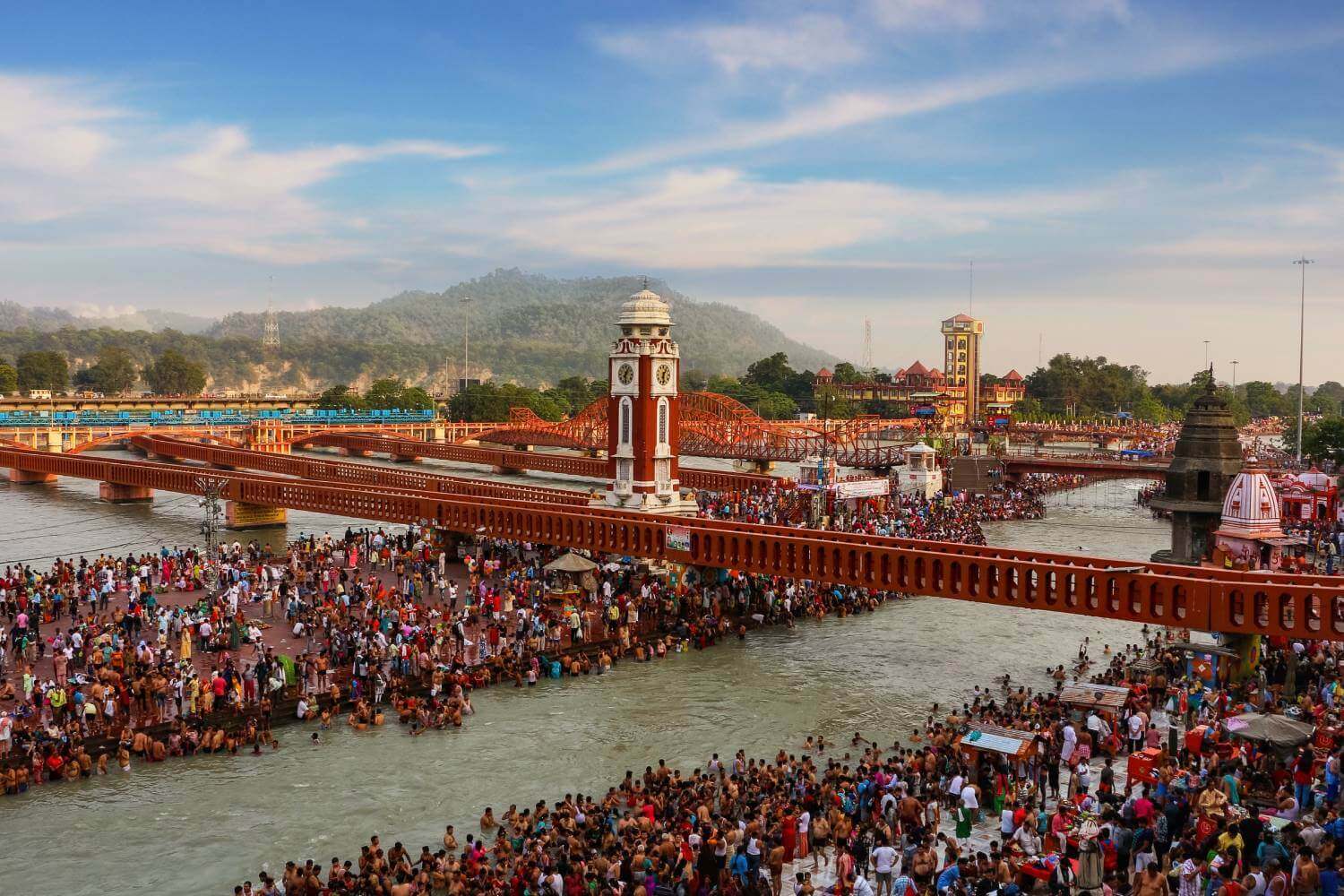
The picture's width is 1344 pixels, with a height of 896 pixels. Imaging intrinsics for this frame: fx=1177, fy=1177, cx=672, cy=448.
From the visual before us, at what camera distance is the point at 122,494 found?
74.4 metres

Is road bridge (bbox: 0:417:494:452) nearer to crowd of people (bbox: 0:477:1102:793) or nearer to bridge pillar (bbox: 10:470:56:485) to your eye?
bridge pillar (bbox: 10:470:56:485)

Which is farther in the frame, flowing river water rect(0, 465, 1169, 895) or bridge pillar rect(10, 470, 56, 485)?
bridge pillar rect(10, 470, 56, 485)

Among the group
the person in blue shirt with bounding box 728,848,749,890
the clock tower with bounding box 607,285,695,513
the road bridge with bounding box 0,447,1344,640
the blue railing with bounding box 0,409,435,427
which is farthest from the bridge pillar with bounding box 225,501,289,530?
the blue railing with bounding box 0,409,435,427

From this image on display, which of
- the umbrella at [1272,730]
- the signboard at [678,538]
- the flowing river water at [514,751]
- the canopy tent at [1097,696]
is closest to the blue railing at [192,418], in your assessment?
the signboard at [678,538]

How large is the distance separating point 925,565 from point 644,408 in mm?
17945

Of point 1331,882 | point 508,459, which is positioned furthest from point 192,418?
point 1331,882

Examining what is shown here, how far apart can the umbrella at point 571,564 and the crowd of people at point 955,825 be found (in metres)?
13.3

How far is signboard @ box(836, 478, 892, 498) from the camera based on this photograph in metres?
59.4

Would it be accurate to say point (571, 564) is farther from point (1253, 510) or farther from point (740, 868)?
point (1253, 510)

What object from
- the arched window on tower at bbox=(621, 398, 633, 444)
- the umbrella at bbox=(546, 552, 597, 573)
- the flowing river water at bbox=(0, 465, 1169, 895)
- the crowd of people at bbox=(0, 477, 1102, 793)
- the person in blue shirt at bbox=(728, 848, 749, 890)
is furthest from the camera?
the arched window on tower at bbox=(621, 398, 633, 444)

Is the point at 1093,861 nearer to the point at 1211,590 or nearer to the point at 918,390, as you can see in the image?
the point at 1211,590

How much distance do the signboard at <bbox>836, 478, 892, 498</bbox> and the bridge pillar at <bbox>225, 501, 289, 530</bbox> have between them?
30585mm

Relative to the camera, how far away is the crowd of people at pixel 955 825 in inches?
694

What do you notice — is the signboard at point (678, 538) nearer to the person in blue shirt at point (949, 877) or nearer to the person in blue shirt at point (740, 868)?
the person in blue shirt at point (740, 868)
